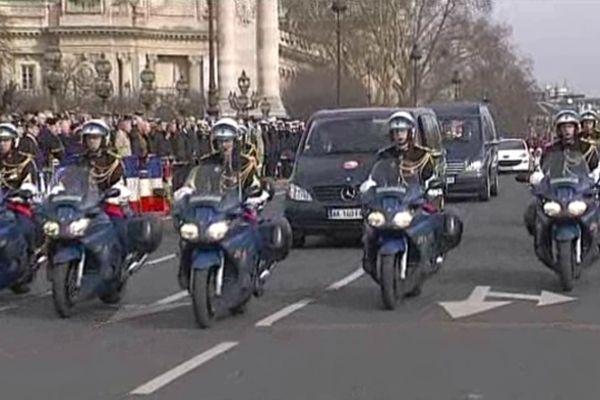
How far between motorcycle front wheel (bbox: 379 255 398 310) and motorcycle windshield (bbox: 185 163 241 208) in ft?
5.18

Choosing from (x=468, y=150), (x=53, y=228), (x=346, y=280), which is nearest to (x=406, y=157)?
(x=346, y=280)

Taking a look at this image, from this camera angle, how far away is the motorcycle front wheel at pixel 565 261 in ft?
54.2

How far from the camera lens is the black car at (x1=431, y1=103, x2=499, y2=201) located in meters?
37.1

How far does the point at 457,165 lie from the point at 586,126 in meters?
17.6

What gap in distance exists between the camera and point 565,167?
55.7ft

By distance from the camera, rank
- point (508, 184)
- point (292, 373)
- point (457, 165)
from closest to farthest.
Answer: point (292, 373)
point (457, 165)
point (508, 184)

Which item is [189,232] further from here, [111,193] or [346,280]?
[346,280]

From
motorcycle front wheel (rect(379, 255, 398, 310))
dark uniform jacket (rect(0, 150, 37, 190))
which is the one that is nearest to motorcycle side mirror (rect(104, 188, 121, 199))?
dark uniform jacket (rect(0, 150, 37, 190))

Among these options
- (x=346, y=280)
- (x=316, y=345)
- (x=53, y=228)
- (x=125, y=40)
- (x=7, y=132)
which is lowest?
(x=346, y=280)

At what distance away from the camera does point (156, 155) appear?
3400 cm

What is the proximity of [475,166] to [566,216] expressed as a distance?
21.0m

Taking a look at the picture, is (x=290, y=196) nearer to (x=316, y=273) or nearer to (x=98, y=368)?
(x=316, y=273)

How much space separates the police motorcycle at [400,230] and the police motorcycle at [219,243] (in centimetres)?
94

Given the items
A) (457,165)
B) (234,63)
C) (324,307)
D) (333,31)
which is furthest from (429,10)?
(324,307)
